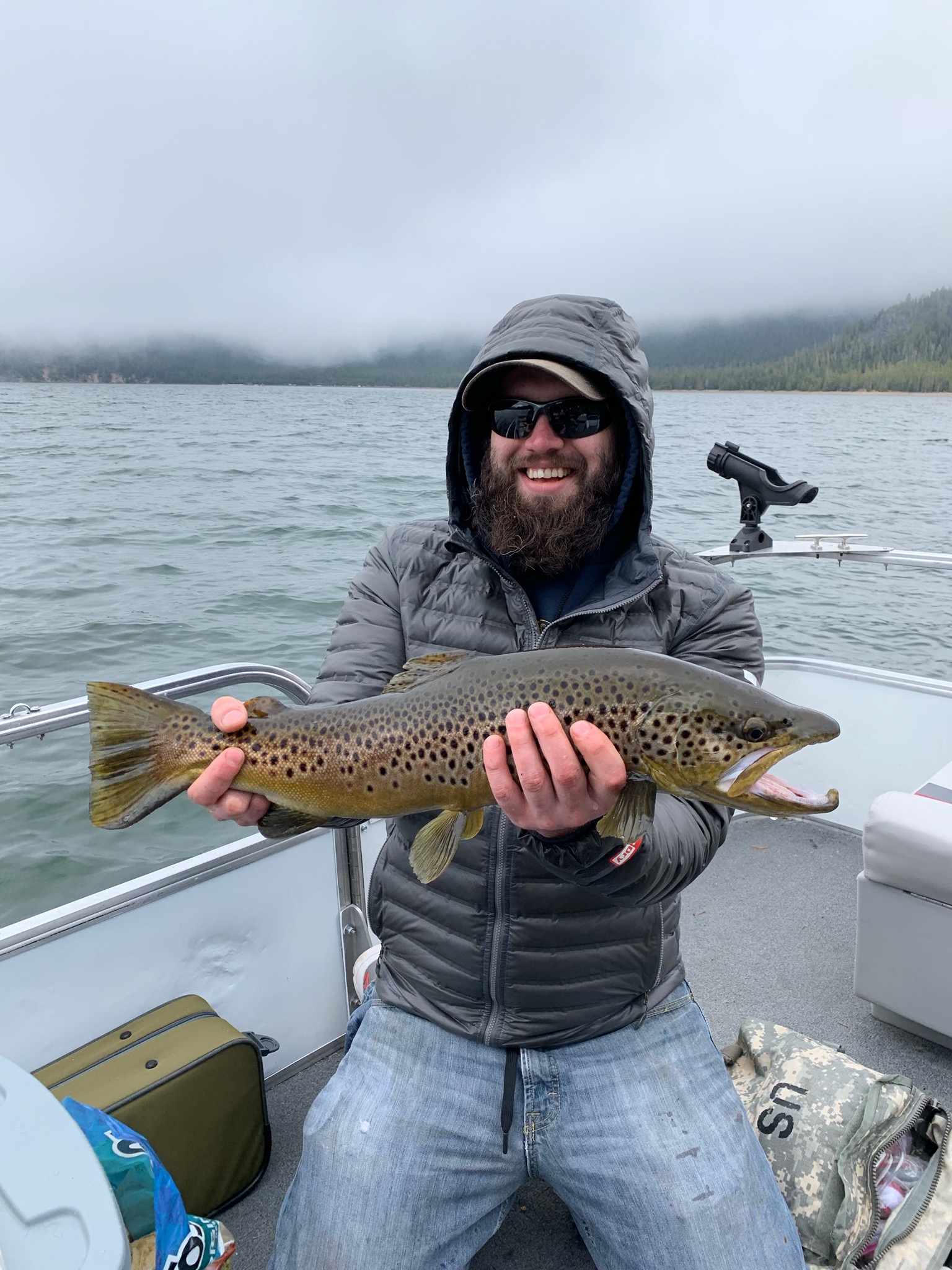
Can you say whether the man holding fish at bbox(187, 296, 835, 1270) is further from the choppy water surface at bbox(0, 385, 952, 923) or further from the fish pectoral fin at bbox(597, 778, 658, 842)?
the choppy water surface at bbox(0, 385, 952, 923)

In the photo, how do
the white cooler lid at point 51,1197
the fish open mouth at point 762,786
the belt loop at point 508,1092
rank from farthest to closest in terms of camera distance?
the belt loop at point 508,1092 → the fish open mouth at point 762,786 → the white cooler lid at point 51,1197

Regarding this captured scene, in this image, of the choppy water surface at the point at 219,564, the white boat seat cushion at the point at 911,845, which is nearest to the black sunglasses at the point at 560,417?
the white boat seat cushion at the point at 911,845

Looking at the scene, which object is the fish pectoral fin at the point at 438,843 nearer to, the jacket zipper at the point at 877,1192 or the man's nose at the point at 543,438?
the man's nose at the point at 543,438

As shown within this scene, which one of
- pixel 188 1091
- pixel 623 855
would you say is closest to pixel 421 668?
pixel 623 855

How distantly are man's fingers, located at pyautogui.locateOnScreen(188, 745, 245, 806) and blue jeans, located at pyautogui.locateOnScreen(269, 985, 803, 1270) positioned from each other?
40.2 inches

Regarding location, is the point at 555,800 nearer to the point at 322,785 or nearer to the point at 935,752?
the point at 322,785

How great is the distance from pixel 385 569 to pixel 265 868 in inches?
55.9

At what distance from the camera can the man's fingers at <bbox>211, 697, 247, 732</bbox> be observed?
244 centimetres

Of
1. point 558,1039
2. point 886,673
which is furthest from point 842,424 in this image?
point 558,1039

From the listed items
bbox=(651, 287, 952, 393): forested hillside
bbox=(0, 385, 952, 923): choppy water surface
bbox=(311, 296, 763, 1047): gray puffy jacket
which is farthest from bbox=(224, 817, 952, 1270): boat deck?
bbox=(651, 287, 952, 393): forested hillside

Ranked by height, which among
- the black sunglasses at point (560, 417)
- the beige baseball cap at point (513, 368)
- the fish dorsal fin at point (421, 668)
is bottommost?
the fish dorsal fin at point (421, 668)

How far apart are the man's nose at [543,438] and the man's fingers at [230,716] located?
1442mm

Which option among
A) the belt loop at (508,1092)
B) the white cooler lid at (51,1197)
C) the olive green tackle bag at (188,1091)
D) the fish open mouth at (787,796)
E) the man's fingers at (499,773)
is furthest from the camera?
the olive green tackle bag at (188,1091)

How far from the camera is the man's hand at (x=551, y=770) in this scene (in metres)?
2.09
